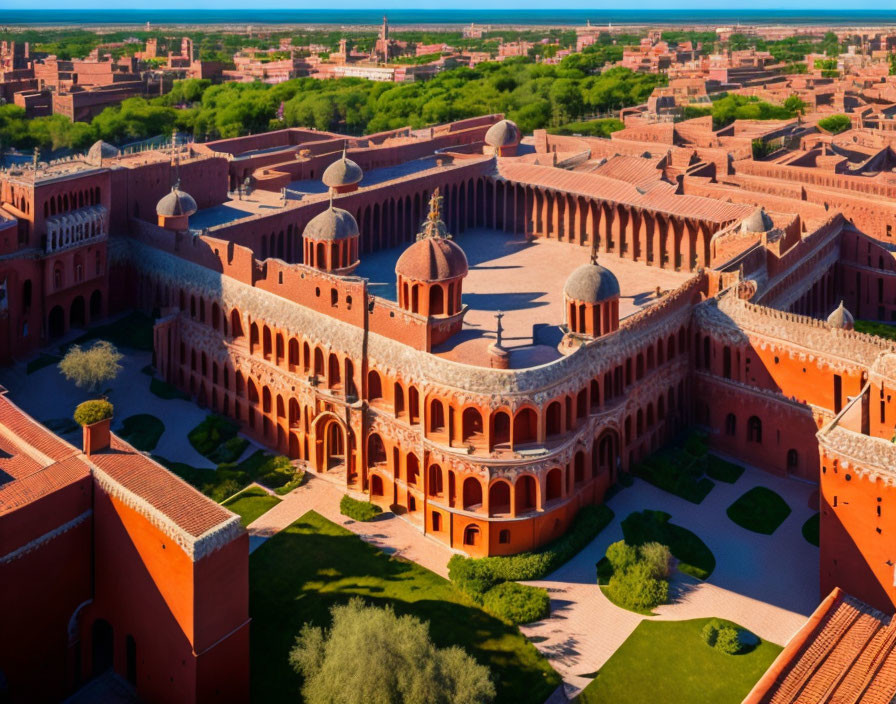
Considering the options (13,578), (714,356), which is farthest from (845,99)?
(13,578)

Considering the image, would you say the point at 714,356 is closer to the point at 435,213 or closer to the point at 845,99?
the point at 435,213

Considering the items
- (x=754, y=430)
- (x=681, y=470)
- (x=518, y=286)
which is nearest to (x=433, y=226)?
(x=518, y=286)

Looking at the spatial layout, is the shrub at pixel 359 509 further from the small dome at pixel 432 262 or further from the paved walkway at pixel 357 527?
the small dome at pixel 432 262

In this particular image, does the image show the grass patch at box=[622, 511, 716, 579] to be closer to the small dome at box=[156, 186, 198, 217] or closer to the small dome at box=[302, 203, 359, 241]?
the small dome at box=[302, 203, 359, 241]

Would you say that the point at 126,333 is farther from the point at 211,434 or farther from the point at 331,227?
the point at 331,227

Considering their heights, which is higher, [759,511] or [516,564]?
[759,511]

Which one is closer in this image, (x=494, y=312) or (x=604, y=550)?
(x=604, y=550)
